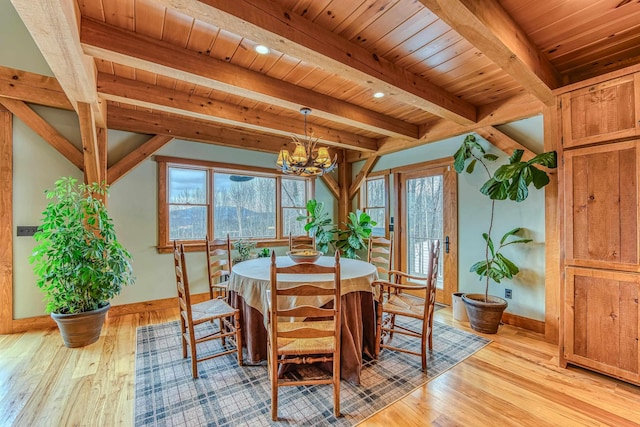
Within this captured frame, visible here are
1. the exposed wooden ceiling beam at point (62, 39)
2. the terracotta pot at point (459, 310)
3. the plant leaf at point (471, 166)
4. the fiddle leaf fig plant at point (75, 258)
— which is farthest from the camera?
the plant leaf at point (471, 166)

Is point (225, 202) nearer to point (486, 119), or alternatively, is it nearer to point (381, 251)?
point (381, 251)

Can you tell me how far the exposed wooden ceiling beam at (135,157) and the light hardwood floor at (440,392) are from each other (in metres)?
2.01

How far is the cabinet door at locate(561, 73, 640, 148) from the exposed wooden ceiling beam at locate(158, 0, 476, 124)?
46.7 inches

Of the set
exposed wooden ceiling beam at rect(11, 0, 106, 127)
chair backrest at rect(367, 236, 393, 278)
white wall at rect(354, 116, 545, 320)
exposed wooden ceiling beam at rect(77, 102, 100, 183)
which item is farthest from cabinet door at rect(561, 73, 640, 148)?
exposed wooden ceiling beam at rect(77, 102, 100, 183)

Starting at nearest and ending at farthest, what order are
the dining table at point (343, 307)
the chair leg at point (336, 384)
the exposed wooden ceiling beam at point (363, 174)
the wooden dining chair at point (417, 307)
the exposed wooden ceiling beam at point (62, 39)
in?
the exposed wooden ceiling beam at point (62, 39) < the chair leg at point (336, 384) < the dining table at point (343, 307) < the wooden dining chair at point (417, 307) < the exposed wooden ceiling beam at point (363, 174)

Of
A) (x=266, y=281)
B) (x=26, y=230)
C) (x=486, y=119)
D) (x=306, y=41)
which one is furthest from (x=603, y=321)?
(x=26, y=230)

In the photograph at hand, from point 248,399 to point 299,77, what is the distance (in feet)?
9.33

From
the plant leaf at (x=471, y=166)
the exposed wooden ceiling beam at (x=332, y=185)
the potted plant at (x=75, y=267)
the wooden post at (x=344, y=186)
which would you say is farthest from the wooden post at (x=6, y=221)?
the plant leaf at (x=471, y=166)

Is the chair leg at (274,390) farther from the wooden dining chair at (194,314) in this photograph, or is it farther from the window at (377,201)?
the window at (377,201)

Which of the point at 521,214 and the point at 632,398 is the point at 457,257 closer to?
the point at 521,214

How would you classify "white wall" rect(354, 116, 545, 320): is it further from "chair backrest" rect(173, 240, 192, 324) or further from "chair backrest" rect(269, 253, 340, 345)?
"chair backrest" rect(173, 240, 192, 324)

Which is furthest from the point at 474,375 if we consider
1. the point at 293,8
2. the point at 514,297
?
the point at 293,8

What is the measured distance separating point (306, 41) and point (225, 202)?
3.22 m

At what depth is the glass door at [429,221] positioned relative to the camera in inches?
158
